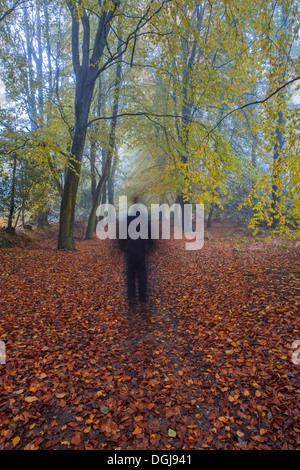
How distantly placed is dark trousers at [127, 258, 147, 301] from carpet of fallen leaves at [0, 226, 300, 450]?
0.34m

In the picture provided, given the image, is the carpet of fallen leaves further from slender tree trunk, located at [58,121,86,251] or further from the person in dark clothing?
slender tree trunk, located at [58,121,86,251]

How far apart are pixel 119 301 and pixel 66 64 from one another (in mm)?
15946

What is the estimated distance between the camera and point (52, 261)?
29.4 ft

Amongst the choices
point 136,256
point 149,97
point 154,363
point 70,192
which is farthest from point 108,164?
point 154,363

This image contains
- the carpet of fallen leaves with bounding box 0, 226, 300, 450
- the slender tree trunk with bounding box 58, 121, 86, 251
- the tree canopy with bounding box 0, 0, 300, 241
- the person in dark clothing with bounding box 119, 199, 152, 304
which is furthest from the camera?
the slender tree trunk with bounding box 58, 121, 86, 251

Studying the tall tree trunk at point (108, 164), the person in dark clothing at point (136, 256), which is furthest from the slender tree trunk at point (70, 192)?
the person in dark clothing at point (136, 256)

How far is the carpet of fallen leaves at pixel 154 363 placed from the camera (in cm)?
269

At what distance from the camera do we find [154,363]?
12.9 feet

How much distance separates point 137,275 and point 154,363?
261cm

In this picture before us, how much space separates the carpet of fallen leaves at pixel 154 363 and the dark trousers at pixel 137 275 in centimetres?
34

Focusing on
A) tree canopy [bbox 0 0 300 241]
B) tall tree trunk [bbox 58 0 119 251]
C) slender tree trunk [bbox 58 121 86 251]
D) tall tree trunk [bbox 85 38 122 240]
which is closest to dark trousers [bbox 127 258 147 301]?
tree canopy [bbox 0 0 300 241]

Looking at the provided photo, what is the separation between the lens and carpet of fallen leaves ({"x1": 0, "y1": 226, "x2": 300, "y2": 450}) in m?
2.69
